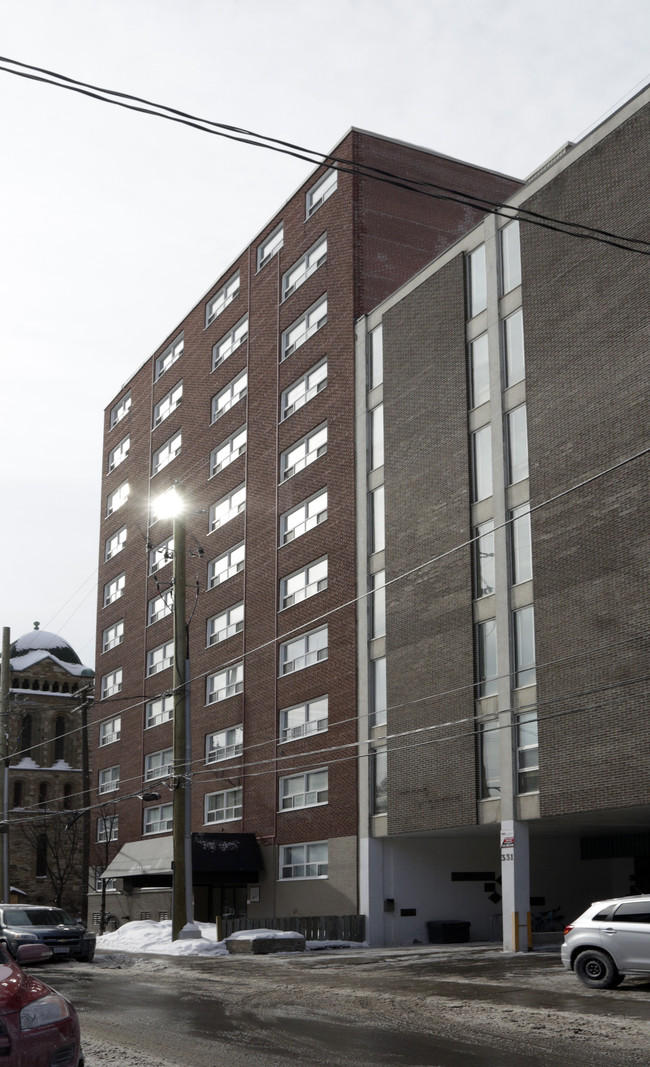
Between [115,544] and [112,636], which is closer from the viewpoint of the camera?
[112,636]

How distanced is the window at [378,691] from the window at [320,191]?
17.6 meters

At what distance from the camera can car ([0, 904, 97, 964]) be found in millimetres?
27547

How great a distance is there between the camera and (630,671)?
26781 millimetres

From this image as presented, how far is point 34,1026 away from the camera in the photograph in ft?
28.0

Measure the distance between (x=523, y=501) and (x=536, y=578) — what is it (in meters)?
2.28

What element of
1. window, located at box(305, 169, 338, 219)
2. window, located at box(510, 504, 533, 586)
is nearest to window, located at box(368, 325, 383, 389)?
window, located at box(305, 169, 338, 219)

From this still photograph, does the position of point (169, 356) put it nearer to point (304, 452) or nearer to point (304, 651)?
point (304, 452)

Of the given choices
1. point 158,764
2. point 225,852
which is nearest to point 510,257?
point 225,852

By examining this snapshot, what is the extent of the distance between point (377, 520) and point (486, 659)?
759 centimetres

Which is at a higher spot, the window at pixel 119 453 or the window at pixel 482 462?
the window at pixel 119 453

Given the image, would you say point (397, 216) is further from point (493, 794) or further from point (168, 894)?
point (168, 894)

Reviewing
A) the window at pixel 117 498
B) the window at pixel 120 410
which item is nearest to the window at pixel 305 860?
the window at pixel 117 498

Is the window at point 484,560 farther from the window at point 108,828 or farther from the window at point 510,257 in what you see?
the window at point 108,828

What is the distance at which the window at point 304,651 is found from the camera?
39875 mm
